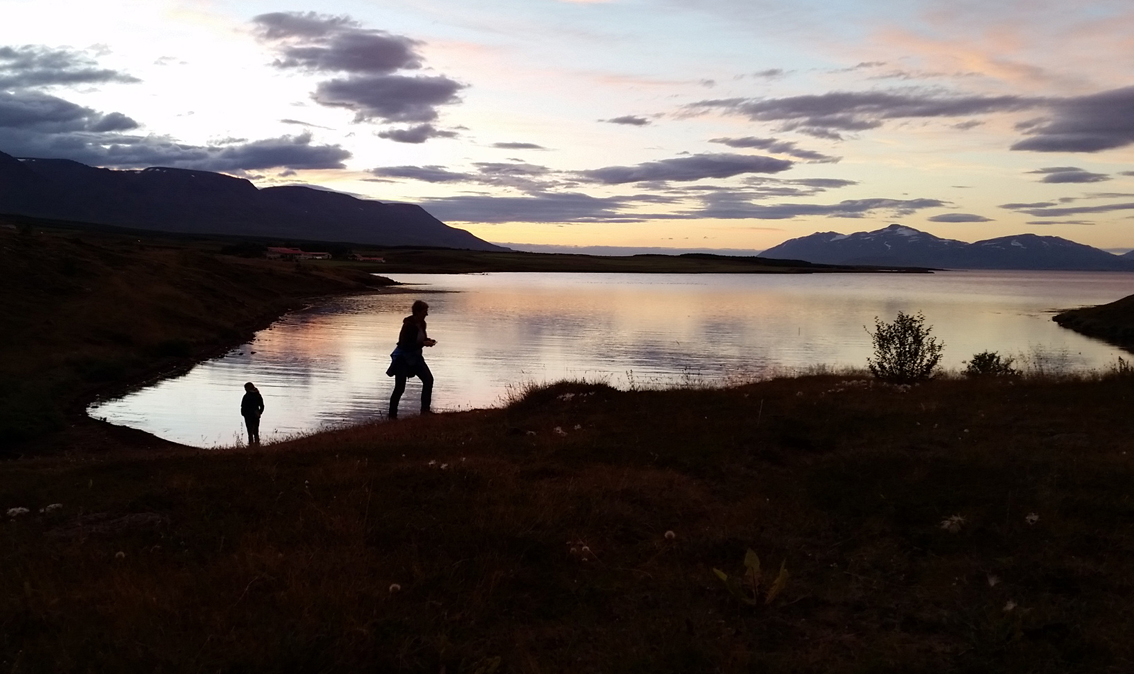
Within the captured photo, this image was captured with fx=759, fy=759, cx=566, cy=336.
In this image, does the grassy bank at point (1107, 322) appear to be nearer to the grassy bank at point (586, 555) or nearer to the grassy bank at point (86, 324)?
the grassy bank at point (586, 555)

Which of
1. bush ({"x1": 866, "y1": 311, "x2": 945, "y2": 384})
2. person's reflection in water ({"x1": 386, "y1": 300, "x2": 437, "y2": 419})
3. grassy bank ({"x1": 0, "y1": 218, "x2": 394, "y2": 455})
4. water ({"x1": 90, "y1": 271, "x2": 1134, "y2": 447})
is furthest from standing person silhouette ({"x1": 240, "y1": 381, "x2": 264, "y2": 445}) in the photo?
bush ({"x1": 866, "y1": 311, "x2": 945, "y2": 384})

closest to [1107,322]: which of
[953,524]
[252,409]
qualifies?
[953,524]

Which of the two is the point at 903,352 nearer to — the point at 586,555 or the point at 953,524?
the point at 953,524

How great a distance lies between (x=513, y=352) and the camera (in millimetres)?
42438

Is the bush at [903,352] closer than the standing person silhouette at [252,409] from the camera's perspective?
No

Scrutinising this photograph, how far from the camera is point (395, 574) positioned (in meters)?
6.70

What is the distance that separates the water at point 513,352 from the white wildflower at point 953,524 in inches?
702

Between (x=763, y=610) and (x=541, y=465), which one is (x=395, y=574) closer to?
(x=763, y=610)

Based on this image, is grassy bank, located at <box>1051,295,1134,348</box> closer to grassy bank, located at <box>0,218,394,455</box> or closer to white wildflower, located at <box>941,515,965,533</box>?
white wildflower, located at <box>941,515,965,533</box>

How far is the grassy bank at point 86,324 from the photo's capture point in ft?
73.8

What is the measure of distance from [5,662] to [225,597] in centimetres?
143

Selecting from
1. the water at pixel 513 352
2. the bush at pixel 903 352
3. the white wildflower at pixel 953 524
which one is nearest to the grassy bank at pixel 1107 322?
the water at pixel 513 352

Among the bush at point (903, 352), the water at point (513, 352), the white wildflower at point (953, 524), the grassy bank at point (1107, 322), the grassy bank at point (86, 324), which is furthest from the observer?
the grassy bank at point (1107, 322)

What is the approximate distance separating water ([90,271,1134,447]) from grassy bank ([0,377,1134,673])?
1331 centimetres
